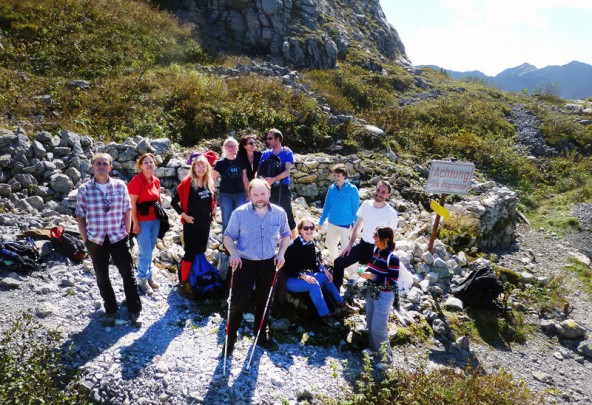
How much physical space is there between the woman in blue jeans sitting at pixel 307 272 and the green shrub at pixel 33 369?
2.79m

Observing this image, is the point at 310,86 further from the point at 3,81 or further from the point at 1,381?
the point at 1,381

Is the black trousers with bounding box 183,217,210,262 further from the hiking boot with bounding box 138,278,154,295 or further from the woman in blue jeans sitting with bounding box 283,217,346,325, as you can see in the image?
the woman in blue jeans sitting with bounding box 283,217,346,325

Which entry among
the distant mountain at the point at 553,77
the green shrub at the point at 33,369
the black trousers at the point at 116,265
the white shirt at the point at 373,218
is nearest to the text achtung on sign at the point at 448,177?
the white shirt at the point at 373,218

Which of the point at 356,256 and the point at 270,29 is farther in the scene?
the point at 270,29

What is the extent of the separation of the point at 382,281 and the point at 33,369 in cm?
392

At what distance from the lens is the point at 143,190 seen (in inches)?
205

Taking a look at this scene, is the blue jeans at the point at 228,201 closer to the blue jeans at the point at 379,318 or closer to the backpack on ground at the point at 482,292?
the blue jeans at the point at 379,318

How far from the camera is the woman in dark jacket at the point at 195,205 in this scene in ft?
17.9

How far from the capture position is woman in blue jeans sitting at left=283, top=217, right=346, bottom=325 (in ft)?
17.9

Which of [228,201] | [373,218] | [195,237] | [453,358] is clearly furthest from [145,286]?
[453,358]

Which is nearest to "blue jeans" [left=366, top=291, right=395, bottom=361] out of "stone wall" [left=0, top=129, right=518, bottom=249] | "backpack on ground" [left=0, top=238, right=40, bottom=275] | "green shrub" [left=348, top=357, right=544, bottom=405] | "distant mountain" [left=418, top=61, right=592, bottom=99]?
"green shrub" [left=348, top=357, right=544, bottom=405]

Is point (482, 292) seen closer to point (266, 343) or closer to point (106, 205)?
point (266, 343)

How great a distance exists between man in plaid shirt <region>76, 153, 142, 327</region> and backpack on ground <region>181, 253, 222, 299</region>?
40.4 inches

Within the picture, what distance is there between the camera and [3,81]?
11.3 metres
